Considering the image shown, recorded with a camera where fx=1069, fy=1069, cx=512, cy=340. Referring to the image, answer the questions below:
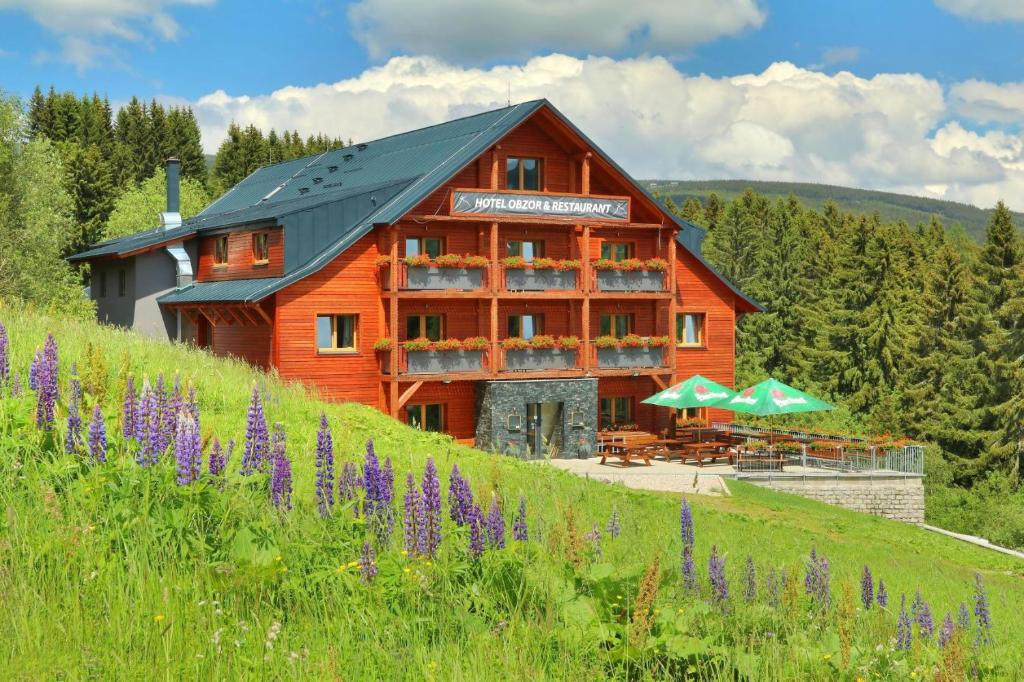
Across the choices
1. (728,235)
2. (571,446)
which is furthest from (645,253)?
(728,235)

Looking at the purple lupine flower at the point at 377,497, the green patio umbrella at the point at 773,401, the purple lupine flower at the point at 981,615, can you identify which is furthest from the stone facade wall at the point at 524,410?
the purple lupine flower at the point at 377,497

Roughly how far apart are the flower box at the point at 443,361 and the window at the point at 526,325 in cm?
260

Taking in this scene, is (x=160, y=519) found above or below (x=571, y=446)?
above

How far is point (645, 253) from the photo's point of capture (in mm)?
35219

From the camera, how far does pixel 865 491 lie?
29203mm

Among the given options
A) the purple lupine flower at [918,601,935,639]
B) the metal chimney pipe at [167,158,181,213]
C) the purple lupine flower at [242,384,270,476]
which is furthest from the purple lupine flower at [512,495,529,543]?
the metal chimney pipe at [167,158,181,213]

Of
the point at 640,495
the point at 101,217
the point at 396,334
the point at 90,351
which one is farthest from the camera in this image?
the point at 101,217

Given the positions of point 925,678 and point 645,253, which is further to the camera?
point 645,253

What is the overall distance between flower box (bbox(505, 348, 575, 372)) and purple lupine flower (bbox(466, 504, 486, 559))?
82.5 feet

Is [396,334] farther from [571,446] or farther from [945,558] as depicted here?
[945,558]

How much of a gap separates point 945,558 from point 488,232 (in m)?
16.1

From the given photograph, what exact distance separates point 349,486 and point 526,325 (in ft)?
88.6

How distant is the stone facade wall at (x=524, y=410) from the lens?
3075 centimetres

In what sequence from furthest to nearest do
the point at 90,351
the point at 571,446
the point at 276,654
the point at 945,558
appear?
the point at 571,446 → the point at 945,558 → the point at 90,351 → the point at 276,654
